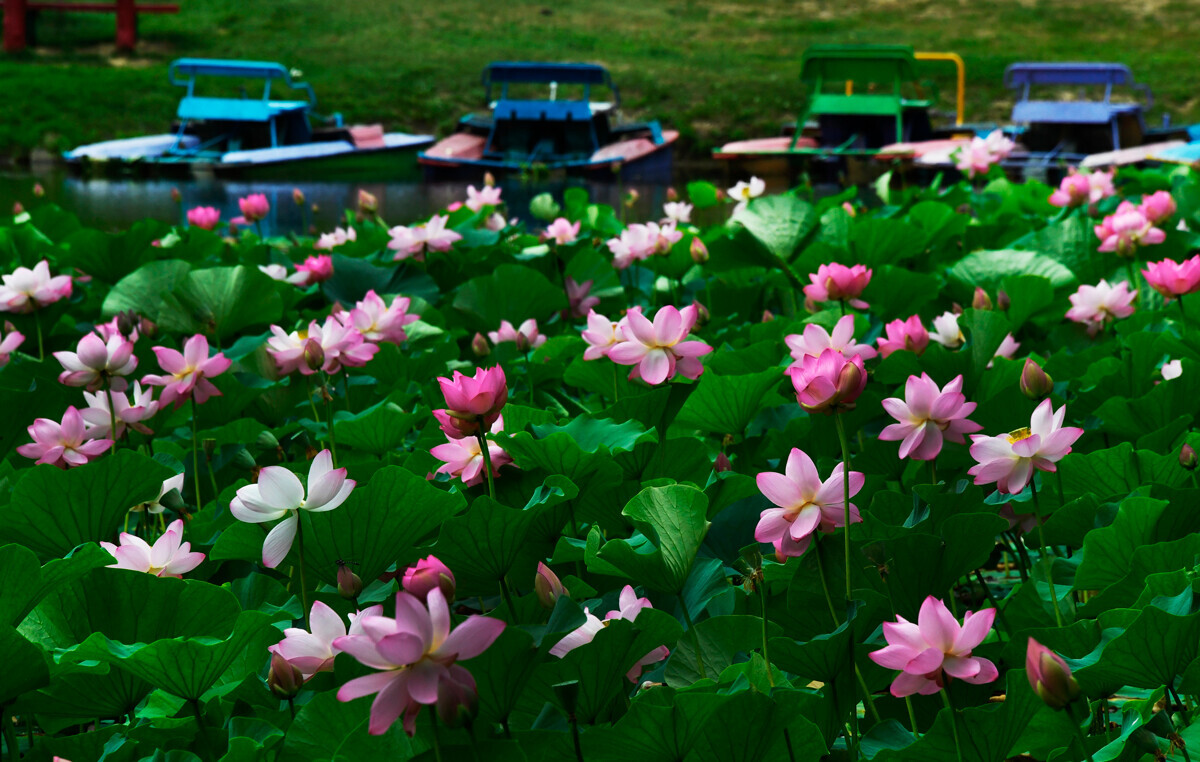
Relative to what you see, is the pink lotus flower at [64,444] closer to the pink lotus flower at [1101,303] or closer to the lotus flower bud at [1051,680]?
the lotus flower bud at [1051,680]

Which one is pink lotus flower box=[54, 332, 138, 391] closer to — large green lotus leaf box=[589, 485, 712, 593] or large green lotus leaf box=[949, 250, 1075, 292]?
large green lotus leaf box=[589, 485, 712, 593]

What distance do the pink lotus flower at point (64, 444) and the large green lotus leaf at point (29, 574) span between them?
32 centimetres

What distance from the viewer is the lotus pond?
20.3 inches

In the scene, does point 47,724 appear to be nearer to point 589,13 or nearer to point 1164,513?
point 1164,513

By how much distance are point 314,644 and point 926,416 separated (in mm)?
413

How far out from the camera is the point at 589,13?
21.0 m

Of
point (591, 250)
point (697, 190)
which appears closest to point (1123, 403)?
point (591, 250)

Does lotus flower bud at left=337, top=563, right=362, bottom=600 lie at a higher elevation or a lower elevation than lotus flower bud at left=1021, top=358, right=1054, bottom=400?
lower

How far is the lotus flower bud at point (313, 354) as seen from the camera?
3.18 ft

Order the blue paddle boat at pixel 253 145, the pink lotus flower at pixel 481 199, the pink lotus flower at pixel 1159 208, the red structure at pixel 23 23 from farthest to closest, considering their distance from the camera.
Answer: the red structure at pixel 23 23 < the blue paddle boat at pixel 253 145 < the pink lotus flower at pixel 481 199 < the pink lotus flower at pixel 1159 208

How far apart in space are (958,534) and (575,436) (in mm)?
300

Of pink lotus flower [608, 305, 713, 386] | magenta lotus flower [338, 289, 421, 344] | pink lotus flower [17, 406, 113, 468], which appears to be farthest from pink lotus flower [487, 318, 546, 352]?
pink lotus flower [17, 406, 113, 468]

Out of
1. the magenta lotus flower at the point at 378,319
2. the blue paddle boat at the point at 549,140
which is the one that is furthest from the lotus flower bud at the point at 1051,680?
the blue paddle boat at the point at 549,140

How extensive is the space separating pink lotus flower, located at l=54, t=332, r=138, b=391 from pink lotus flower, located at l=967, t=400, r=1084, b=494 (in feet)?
2.25
